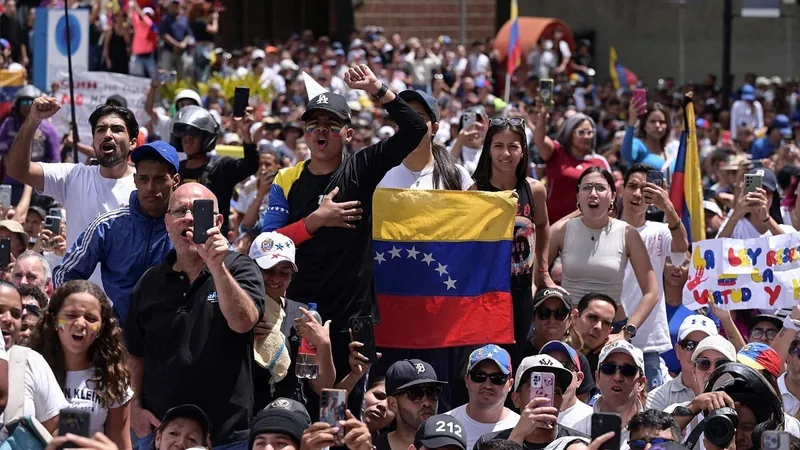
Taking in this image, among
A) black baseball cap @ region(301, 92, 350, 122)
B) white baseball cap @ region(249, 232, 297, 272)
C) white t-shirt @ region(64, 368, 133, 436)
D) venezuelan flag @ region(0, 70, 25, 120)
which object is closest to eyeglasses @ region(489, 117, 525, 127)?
black baseball cap @ region(301, 92, 350, 122)

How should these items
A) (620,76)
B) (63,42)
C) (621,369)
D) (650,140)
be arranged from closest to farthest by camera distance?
(621,369) < (650,140) < (63,42) < (620,76)

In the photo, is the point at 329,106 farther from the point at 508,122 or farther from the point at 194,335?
the point at 194,335

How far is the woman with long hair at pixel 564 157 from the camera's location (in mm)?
10648

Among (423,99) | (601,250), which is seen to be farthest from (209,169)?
(601,250)

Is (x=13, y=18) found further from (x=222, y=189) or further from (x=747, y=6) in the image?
(x=222, y=189)

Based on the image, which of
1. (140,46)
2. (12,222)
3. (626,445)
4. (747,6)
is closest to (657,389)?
(626,445)

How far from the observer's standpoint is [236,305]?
6.45 meters

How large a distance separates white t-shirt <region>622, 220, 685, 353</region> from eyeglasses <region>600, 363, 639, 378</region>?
5.92 ft

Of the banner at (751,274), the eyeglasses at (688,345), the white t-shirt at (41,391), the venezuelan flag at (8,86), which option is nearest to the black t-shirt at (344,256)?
the eyeglasses at (688,345)

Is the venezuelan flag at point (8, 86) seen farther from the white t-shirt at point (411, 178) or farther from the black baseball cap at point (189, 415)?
the black baseball cap at point (189, 415)

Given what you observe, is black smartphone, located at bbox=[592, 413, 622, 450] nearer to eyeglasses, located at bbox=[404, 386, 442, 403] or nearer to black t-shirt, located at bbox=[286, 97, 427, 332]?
eyeglasses, located at bbox=[404, 386, 442, 403]

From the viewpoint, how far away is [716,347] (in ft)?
25.9

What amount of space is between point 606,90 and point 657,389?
20031 millimetres

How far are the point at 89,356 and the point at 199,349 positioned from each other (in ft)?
1.50
